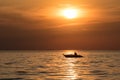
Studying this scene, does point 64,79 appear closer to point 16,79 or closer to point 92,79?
point 92,79

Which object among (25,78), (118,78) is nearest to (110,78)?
(118,78)

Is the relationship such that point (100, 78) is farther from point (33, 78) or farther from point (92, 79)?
point (33, 78)

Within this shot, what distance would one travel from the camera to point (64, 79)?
5169 centimetres

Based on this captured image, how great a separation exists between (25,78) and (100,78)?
1253 cm

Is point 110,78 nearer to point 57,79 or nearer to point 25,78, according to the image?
point 57,79

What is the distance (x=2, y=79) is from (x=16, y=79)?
92.2 inches

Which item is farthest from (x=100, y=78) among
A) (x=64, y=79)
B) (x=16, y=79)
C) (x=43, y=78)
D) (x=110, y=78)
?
(x=16, y=79)

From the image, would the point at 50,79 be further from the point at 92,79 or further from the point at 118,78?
the point at 118,78

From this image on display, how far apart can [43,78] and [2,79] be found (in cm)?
668

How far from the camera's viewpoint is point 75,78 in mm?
53156

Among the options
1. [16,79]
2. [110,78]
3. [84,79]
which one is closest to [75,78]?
[84,79]

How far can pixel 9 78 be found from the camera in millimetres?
54125

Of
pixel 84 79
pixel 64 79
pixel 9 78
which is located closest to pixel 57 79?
pixel 64 79

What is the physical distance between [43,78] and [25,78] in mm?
3191
